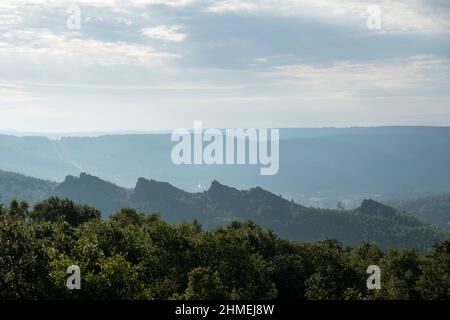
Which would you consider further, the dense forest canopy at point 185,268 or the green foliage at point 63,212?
the green foliage at point 63,212

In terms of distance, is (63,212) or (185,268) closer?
(185,268)

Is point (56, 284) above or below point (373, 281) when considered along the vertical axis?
above

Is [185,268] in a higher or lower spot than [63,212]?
higher

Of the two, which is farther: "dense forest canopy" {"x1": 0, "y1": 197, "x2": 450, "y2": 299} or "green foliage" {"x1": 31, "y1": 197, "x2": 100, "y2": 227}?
"green foliage" {"x1": 31, "y1": 197, "x2": 100, "y2": 227}
